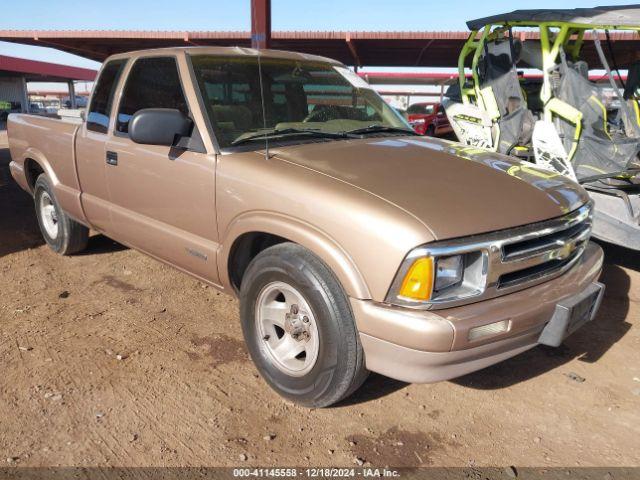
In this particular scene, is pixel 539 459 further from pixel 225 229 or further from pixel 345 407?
pixel 225 229

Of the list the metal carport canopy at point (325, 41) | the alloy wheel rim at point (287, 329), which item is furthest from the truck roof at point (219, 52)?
the metal carport canopy at point (325, 41)

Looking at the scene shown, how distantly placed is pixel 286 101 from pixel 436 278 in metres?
1.88

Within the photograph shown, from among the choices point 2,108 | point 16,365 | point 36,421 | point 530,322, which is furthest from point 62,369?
point 2,108

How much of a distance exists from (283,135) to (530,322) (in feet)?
5.86

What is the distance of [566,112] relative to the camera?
17.5 ft

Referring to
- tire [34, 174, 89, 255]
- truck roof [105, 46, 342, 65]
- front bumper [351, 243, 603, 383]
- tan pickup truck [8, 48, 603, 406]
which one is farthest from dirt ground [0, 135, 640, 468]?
truck roof [105, 46, 342, 65]

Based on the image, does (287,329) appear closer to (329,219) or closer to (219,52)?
(329,219)

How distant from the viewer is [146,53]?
3777 mm

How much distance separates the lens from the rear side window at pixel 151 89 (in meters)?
3.42

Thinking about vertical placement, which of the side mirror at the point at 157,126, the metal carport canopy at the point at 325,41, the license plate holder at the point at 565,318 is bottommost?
the license plate holder at the point at 565,318

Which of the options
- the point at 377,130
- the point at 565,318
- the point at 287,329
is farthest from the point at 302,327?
the point at 377,130

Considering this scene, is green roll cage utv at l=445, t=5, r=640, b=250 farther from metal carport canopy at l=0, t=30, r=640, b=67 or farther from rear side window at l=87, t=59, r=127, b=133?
metal carport canopy at l=0, t=30, r=640, b=67

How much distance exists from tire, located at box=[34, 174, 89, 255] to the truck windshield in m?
2.40

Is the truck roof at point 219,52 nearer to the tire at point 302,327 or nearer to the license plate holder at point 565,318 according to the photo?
the tire at point 302,327
